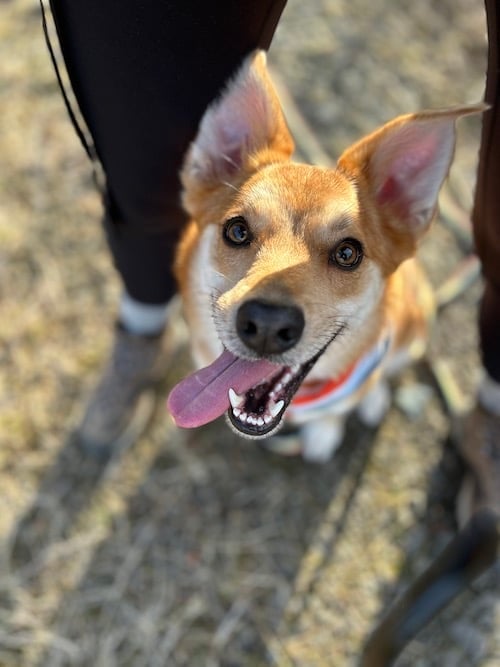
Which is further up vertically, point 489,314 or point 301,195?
point 301,195

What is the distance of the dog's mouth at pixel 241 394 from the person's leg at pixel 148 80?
2.02ft

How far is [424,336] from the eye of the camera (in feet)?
10.7

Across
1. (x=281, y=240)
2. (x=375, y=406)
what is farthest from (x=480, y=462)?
(x=281, y=240)

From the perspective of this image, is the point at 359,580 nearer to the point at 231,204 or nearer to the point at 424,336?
the point at 424,336

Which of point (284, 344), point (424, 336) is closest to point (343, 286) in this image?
point (284, 344)

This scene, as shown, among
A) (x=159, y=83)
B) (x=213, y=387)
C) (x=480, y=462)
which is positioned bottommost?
(x=480, y=462)

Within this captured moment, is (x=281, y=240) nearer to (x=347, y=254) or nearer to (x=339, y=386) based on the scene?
(x=347, y=254)

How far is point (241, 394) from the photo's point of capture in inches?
84.7

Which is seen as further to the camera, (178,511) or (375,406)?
(375,406)

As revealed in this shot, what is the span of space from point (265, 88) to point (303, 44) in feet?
7.96

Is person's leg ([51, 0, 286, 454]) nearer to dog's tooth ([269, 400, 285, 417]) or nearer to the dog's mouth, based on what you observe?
the dog's mouth

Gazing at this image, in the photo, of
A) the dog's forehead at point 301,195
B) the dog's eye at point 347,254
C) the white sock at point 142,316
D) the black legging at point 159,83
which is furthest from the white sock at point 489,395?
the white sock at point 142,316

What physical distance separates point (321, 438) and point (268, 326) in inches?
51.7

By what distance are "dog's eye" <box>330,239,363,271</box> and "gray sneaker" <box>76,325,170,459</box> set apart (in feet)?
Answer: 4.12
